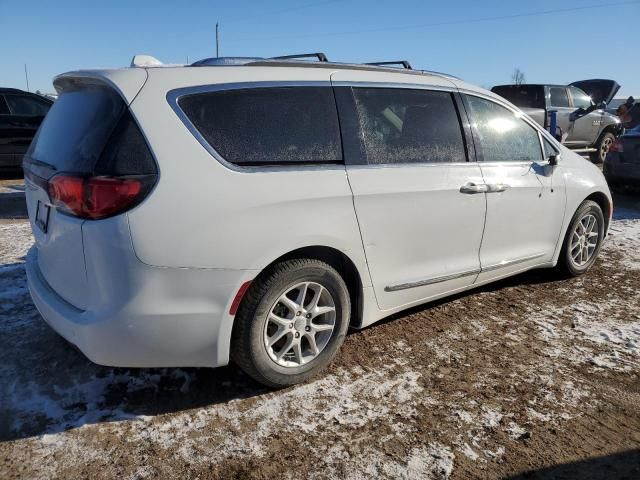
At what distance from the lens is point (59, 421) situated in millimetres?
2602

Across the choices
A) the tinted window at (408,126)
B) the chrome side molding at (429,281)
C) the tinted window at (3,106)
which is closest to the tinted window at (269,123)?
the tinted window at (408,126)

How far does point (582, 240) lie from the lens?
4699 millimetres

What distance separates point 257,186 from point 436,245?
1.35 m

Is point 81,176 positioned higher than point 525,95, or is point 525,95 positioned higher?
point 525,95

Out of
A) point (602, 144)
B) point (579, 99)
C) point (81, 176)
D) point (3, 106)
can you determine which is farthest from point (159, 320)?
point (602, 144)

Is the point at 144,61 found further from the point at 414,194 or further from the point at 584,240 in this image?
the point at 584,240

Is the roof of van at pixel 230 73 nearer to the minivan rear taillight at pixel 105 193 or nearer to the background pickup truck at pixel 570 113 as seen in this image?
the minivan rear taillight at pixel 105 193

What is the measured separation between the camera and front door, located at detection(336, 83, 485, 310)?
10.0ft

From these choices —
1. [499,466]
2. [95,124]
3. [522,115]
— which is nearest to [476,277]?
[522,115]

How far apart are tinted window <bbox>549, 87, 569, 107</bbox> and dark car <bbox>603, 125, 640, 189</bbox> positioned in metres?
4.10

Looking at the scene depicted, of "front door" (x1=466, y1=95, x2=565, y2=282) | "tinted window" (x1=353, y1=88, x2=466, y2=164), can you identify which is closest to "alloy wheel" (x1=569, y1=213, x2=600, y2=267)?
"front door" (x1=466, y1=95, x2=565, y2=282)

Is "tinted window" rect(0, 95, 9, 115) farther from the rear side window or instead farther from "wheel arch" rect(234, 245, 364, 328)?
"wheel arch" rect(234, 245, 364, 328)

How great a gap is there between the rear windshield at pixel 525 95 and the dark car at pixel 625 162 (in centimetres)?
386

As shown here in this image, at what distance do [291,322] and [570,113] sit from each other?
12220 mm
